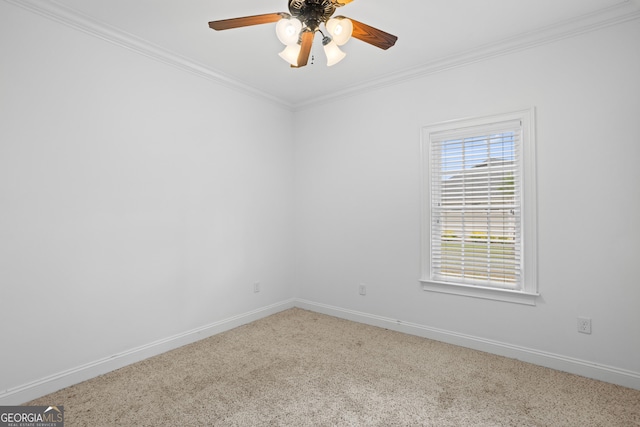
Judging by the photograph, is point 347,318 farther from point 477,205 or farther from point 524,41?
point 524,41

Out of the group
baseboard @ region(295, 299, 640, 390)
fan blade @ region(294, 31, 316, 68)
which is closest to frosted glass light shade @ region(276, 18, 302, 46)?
fan blade @ region(294, 31, 316, 68)

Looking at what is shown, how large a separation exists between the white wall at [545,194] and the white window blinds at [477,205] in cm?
16

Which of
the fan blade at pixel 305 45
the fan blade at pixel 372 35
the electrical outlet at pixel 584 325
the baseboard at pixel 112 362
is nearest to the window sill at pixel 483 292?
the electrical outlet at pixel 584 325

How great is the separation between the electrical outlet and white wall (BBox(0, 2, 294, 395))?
3023 millimetres

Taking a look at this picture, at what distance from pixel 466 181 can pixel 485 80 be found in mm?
891

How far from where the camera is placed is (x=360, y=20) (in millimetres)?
2520

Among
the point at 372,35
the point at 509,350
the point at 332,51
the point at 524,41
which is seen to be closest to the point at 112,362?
the point at 332,51

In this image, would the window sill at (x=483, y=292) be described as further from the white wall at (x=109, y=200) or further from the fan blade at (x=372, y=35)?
the fan blade at (x=372, y=35)

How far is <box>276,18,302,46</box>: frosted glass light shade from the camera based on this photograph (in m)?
1.82

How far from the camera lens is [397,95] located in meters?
3.51

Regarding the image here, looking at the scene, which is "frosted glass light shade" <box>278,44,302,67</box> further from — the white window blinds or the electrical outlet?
the electrical outlet

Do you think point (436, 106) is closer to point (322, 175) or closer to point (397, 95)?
point (397, 95)

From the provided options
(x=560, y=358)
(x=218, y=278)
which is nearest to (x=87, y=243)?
(x=218, y=278)

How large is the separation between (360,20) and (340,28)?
767mm
